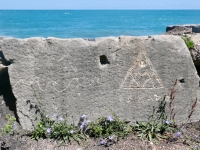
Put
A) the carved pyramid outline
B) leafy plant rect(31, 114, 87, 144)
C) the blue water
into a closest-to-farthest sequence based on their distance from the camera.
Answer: leafy plant rect(31, 114, 87, 144), the carved pyramid outline, the blue water

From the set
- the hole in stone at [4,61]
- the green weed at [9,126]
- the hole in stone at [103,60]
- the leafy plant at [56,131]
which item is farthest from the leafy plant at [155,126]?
the hole in stone at [4,61]

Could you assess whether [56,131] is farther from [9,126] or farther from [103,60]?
[103,60]

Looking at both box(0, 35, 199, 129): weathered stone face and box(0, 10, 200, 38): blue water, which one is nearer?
box(0, 35, 199, 129): weathered stone face

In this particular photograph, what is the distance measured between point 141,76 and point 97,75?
0.59m

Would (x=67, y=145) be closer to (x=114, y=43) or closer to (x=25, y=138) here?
(x=25, y=138)

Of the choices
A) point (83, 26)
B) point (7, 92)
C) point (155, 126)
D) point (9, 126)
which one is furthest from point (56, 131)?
point (83, 26)

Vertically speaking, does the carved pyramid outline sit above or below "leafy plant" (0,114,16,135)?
above

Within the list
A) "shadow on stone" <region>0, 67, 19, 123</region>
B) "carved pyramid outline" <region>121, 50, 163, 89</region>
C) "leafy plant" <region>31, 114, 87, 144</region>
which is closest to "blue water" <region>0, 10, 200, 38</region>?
"shadow on stone" <region>0, 67, 19, 123</region>

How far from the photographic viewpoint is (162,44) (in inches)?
157

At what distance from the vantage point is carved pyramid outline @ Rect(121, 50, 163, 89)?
4.04 meters

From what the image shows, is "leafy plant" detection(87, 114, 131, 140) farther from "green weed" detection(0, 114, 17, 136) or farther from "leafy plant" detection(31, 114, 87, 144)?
"green weed" detection(0, 114, 17, 136)

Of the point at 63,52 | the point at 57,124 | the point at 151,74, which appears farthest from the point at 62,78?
the point at 151,74

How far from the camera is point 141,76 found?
4098mm

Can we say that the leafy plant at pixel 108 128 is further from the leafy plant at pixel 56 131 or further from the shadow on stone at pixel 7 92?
the shadow on stone at pixel 7 92
